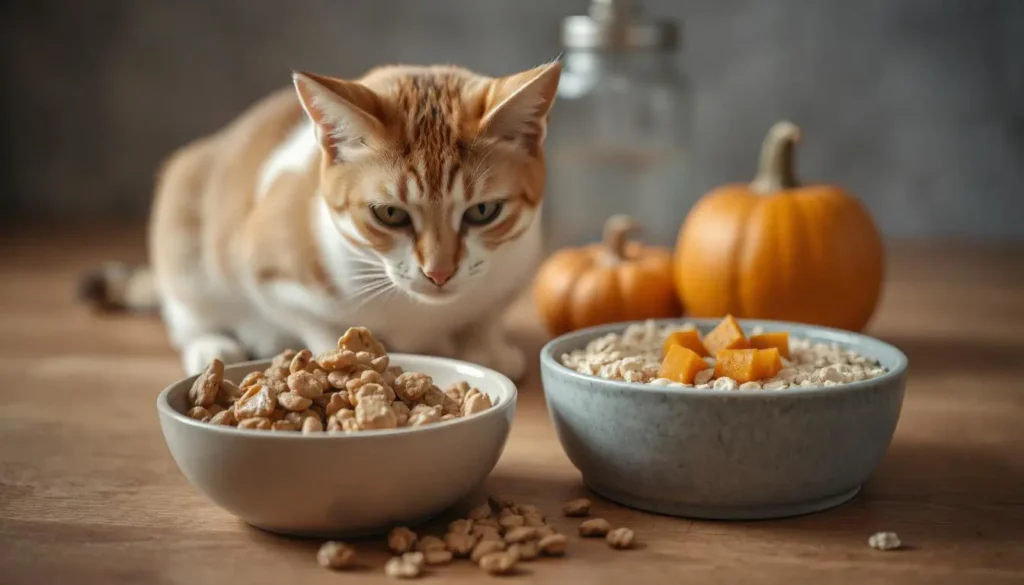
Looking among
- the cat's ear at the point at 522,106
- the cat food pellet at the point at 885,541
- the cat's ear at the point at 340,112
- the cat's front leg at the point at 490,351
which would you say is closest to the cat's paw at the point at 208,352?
the cat's front leg at the point at 490,351

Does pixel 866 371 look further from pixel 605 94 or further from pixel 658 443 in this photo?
pixel 605 94

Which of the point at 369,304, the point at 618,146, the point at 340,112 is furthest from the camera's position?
the point at 618,146

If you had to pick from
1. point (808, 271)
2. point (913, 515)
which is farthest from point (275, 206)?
point (913, 515)

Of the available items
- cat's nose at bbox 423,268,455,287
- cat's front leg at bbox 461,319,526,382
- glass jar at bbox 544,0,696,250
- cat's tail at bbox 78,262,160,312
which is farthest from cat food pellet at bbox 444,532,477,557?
glass jar at bbox 544,0,696,250

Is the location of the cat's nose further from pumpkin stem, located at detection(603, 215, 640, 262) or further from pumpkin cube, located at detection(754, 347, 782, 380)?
pumpkin stem, located at detection(603, 215, 640, 262)

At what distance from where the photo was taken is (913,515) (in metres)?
1.05

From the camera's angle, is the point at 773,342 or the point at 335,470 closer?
the point at 335,470

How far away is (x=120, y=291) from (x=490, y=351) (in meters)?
0.82

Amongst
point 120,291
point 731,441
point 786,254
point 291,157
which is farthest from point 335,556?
point 120,291

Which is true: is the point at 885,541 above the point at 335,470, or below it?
below

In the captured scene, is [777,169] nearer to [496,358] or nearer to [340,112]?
[496,358]

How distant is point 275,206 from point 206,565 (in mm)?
661

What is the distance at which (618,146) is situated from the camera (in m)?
2.49

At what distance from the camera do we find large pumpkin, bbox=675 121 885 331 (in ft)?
5.33
